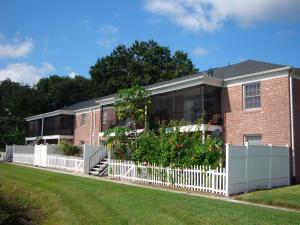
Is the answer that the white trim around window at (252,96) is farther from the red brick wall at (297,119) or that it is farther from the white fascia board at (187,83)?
the red brick wall at (297,119)

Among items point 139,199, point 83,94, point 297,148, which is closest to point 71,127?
point 83,94

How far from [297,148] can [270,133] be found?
148cm

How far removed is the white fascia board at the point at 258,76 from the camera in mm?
19562

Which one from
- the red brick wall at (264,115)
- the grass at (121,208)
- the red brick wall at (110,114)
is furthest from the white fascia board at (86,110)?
the grass at (121,208)

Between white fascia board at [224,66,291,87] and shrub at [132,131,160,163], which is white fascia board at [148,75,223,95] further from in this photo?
shrub at [132,131,160,163]

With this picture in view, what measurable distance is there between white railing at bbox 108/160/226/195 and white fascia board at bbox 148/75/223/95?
20.3 ft

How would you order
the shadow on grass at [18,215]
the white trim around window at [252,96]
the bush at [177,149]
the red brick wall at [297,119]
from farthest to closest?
1. the white trim around window at [252,96]
2. the red brick wall at [297,119]
3. the bush at [177,149]
4. the shadow on grass at [18,215]

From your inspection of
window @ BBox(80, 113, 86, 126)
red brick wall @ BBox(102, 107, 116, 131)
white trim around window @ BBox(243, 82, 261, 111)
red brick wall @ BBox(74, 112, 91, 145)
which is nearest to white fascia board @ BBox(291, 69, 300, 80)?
white trim around window @ BBox(243, 82, 261, 111)

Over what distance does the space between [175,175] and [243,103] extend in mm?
6816

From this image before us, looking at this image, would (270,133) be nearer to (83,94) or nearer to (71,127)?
(71,127)

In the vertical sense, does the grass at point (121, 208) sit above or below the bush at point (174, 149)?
below

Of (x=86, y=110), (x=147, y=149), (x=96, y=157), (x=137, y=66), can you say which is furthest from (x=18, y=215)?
(x=137, y=66)

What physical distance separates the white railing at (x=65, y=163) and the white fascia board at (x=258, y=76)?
1078cm

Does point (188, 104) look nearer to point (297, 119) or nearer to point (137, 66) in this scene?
point (297, 119)
